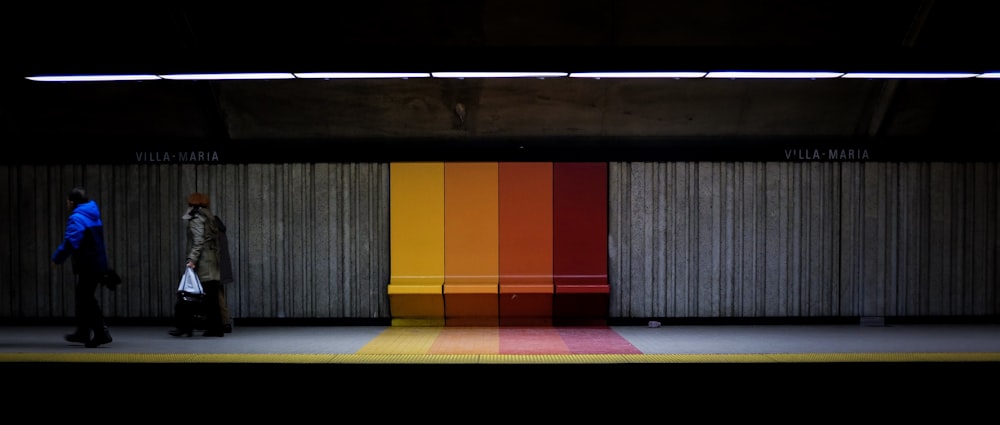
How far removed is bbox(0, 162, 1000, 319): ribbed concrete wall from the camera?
866cm

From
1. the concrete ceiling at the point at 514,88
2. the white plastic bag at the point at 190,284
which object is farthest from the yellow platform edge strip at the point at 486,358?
the concrete ceiling at the point at 514,88

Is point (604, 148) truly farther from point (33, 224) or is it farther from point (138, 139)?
point (33, 224)

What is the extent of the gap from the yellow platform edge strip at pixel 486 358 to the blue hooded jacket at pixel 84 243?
103 centimetres

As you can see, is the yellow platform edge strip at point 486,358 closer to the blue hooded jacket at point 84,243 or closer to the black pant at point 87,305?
the black pant at point 87,305

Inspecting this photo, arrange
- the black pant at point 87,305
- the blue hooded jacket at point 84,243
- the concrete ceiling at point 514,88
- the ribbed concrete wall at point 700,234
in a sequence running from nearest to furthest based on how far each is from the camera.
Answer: the blue hooded jacket at point 84,243, the black pant at point 87,305, the concrete ceiling at point 514,88, the ribbed concrete wall at point 700,234

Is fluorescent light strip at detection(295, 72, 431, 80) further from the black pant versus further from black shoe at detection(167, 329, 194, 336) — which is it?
black shoe at detection(167, 329, 194, 336)

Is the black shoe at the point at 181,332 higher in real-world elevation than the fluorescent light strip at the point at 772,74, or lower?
lower

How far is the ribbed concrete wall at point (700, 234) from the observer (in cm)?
866

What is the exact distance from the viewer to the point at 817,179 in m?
8.70

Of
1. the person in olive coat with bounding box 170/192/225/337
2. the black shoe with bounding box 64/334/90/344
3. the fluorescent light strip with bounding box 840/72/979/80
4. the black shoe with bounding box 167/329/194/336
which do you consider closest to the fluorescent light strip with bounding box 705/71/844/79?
the fluorescent light strip with bounding box 840/72/979/80

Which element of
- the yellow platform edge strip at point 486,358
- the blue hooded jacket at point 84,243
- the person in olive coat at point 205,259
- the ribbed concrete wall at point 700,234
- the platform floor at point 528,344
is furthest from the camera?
the ribbed concrete wall at point 700,234

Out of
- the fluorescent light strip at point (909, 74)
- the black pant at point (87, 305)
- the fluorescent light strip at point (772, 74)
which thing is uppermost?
the fluorescent light strip at point (772, 74)

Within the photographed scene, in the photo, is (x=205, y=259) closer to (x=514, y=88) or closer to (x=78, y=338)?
(x=78, y=338)
